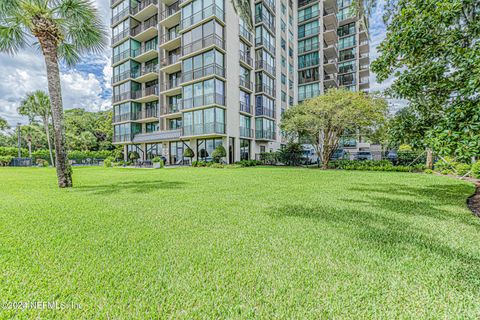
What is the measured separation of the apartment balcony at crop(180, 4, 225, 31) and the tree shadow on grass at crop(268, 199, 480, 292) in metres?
20.9

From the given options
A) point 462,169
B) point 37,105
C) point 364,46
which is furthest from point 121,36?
point 364,46

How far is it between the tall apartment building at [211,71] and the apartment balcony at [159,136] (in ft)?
0.45

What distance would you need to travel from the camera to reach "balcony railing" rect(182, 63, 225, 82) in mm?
20312

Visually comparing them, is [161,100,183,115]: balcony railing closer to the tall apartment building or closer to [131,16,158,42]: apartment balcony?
the tall apartment building

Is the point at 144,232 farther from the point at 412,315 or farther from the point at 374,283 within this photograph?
the point at 412,315

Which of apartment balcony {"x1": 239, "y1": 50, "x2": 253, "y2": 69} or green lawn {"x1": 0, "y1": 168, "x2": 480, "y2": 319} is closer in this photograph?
green lawn {"x1": 0, "y1": 168, "x2": 480, "y2": 319}

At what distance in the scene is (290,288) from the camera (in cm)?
231

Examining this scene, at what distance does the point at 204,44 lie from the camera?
20766 mm

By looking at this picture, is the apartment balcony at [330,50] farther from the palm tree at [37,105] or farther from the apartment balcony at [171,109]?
the palm tree at [37,105]

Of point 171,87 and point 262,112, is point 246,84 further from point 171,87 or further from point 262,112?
point 171,87

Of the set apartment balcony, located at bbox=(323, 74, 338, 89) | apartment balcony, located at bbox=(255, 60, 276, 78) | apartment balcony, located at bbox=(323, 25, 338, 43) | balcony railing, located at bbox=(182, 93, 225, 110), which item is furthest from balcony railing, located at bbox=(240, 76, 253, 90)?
apartment balcony, located at bbox=(323, 25, 338, 43)

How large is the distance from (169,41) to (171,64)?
7.46 feet

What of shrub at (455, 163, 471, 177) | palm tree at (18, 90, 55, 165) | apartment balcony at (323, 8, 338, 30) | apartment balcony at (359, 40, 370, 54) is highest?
apartment balcony at (323, 8, 338, 30)

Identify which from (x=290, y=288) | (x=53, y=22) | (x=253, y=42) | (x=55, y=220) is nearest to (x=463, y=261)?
(x=290, y=288)
